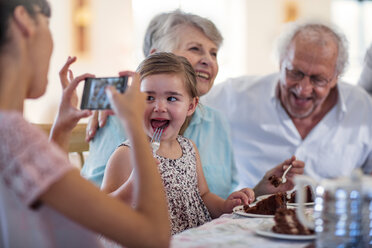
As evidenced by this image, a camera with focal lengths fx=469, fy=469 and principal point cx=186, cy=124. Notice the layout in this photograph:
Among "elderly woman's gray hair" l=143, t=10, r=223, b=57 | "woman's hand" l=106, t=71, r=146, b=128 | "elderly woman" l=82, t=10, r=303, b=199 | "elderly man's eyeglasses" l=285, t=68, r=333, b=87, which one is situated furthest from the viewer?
"elderly man's eyeglasses" l=285, t=68, r=333, b=87

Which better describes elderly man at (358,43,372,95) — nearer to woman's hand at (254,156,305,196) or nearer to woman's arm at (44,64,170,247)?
woman's hand at (254,156,305,196)

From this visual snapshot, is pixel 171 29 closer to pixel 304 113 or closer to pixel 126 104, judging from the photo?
pixel 304 113

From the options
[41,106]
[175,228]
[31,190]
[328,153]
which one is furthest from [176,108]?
[41,106]

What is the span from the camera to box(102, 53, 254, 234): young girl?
5.10ft

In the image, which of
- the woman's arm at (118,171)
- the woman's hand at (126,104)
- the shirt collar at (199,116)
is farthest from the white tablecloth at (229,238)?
the shirt collar at (199,116)

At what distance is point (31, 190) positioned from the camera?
792mm

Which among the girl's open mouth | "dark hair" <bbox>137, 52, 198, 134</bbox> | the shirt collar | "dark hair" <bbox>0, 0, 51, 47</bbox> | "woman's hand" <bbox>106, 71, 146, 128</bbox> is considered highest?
"dark hair" <bbox>0, 0, 51, 47</bbox>

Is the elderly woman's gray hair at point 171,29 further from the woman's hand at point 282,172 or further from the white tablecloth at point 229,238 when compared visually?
the white tablecloth at point 229,238

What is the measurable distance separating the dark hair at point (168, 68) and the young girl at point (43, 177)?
0.71 metres

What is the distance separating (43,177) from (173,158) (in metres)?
0.92

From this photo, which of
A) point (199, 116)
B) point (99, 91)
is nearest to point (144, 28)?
point (199, 116)

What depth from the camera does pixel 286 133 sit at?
2.60m

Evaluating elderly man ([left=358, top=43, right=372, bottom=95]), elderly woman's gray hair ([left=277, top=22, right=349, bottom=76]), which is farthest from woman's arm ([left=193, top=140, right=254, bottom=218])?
elderly man ([left=358, top=43, right=372, bottom=95])

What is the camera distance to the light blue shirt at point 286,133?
2.56 m
